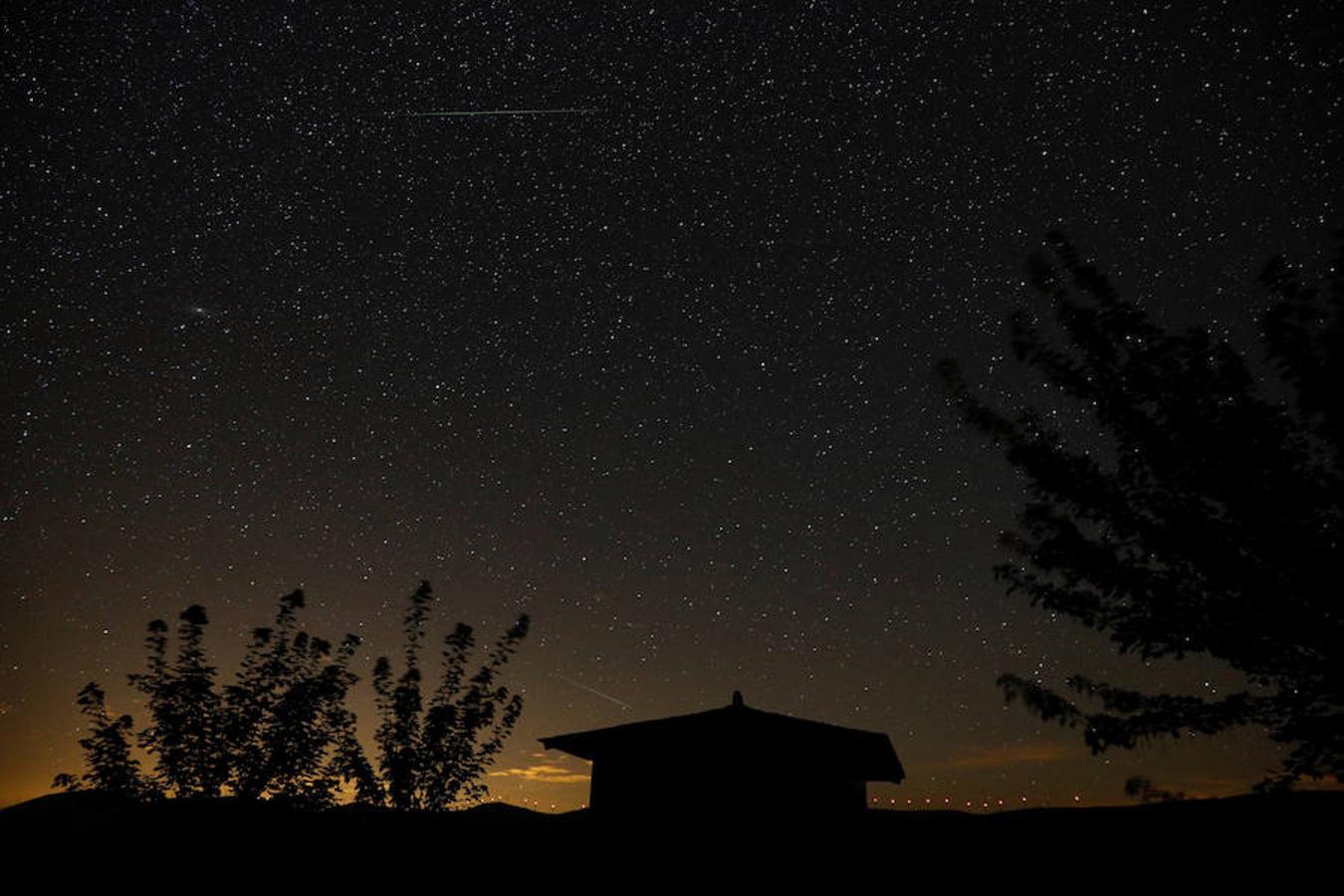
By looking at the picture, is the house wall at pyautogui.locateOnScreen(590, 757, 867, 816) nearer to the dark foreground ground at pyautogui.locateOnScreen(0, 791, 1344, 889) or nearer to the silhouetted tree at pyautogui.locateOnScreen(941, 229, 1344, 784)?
the dark foreground ground at pyautogui.locateOnScreen(0, 791, 1344, 889)

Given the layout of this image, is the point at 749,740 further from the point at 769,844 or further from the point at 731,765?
the point at 769,844

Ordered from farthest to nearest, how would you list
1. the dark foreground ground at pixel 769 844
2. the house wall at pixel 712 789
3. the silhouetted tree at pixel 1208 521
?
the house wall at pixel 712 789 → the dark foreground ground at pixel 769 844 → the silhouetted tree at pixel 1208 521

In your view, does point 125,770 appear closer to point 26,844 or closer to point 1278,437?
point 26,844

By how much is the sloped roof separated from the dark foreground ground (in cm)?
91

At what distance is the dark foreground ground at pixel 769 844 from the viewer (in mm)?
10227

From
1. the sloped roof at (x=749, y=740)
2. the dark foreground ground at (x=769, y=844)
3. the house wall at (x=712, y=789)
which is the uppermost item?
the sloped roof at (x=749, y=740)

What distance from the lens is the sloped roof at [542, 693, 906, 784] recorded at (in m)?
12.4

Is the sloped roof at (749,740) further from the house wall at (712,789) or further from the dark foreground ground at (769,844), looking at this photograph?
the dark foreground ground at (769,844)

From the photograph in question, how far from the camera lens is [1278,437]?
6238mm

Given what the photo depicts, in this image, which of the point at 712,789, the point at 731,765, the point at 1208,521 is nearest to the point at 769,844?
the point at 712,789

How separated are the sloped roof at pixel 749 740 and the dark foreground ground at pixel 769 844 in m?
0.91

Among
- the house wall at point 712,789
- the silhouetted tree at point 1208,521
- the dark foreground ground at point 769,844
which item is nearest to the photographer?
the silhouetted tree at point 1208,521

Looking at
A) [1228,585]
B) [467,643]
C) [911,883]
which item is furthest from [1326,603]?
[467,643]

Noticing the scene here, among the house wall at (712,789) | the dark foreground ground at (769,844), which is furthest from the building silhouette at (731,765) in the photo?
the dark foreground ground at (769,844)
